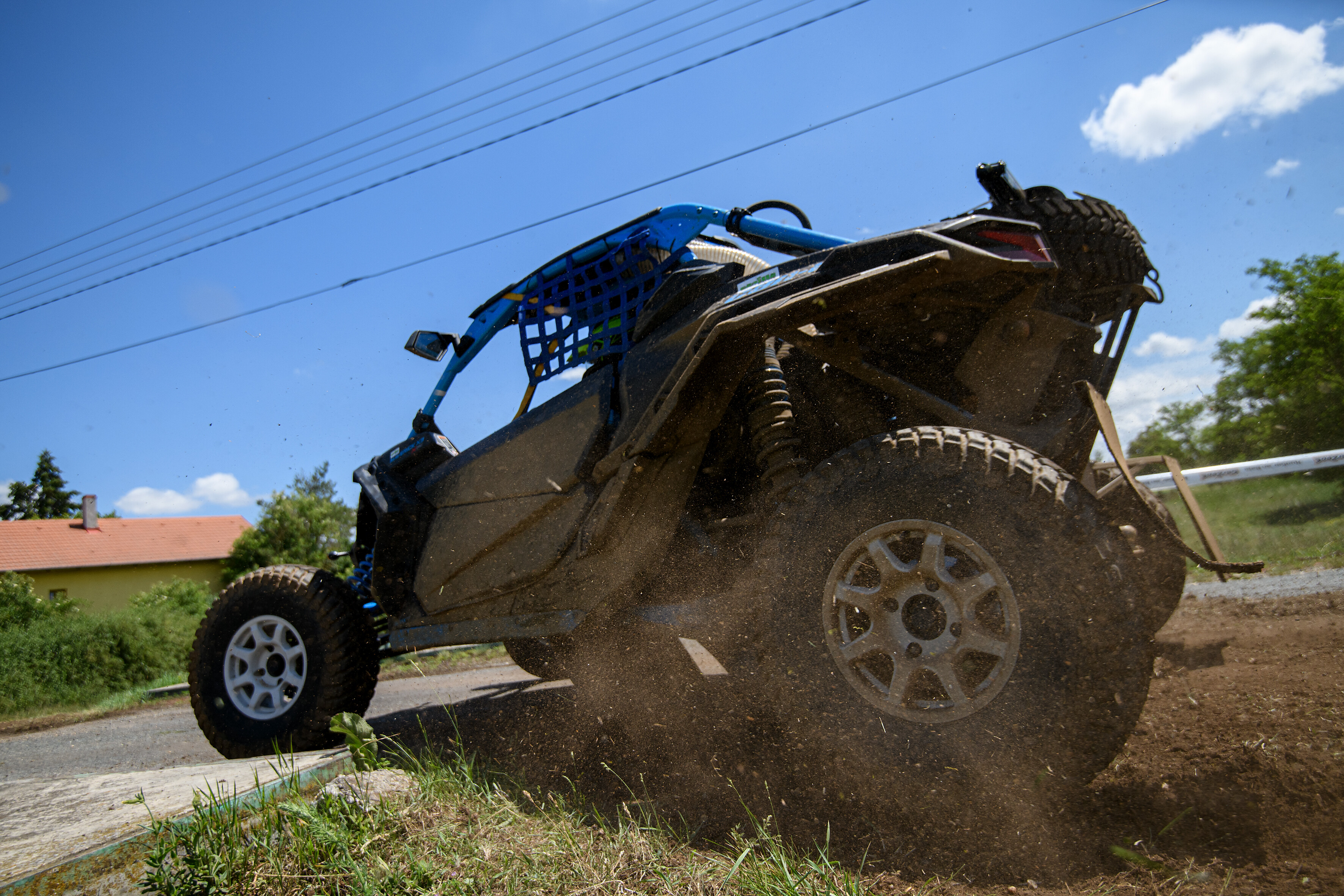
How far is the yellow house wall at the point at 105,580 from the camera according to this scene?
31391 millimetres

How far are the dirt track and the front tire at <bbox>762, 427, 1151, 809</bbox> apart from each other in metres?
0.15

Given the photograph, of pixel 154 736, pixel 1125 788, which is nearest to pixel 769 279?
pixel 1125 788

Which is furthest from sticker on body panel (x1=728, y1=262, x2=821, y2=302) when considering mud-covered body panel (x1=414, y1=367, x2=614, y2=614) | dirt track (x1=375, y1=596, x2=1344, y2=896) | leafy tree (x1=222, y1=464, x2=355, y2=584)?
leafy tree (x1=222, y1=464, x2=355, y2=584)

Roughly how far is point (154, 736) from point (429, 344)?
Answer: 440 centimetres

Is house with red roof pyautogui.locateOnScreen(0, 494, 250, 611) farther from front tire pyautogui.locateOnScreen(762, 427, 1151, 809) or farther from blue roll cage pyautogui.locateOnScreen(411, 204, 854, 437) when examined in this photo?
front tire pyautogui.locateOnScreen(762, 427, 1151, 809)

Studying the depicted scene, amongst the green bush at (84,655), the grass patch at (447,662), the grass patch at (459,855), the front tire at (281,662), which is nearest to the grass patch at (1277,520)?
the grass patch at (459,855)

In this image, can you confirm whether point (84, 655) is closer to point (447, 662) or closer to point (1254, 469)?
point (447, 662)

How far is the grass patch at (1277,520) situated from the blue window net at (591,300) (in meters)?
4.52

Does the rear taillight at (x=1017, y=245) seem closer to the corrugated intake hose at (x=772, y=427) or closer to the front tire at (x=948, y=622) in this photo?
the front tire at (x=948, y=622)

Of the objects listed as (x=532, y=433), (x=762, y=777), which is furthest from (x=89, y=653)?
(x=762, y=777)

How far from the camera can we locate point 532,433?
10.8 feet

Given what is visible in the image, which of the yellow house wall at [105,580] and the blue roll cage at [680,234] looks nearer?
the blue roll cage at [680,234]

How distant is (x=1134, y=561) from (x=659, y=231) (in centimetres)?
232

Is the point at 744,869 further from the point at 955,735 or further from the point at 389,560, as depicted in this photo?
the point at 389,560
